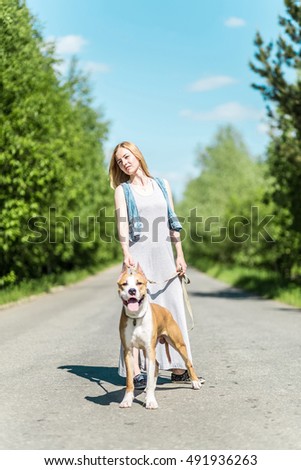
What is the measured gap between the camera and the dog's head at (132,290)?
5586 mm

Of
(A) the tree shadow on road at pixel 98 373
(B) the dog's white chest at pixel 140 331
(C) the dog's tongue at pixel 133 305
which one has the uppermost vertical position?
(C) the dog's tongue at pixel 133 305

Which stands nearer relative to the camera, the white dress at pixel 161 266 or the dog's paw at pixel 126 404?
the dog's paw at pixel 126 404

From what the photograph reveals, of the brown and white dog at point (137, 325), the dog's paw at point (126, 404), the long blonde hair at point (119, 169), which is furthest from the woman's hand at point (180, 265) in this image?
the dog's paw at point (126, 404)

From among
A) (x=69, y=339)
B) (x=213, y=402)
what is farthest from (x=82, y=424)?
(x=69, y=339)

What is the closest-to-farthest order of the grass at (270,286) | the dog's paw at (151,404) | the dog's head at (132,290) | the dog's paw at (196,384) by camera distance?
the dog's head at (132,290) < the dog's paw at (151,404) < the dog's paw at (196,384) < the grass at (270,286)

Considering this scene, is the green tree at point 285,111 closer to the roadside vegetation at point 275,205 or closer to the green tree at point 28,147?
the roadside vegetation at point 275,205

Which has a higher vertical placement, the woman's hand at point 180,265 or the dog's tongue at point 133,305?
the woman's hand at point 180,265

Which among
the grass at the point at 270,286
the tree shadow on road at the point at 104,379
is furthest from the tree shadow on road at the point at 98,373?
the grass at the point at 270,286

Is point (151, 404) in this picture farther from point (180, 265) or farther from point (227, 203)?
point (227, 203)

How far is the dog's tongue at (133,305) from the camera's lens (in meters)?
5.59

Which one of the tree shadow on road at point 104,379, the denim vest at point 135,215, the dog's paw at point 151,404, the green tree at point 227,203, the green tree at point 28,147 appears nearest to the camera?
the dog's paw at point 151,404

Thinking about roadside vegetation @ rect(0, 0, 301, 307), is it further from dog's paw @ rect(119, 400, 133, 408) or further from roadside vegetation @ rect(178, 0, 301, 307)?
dog's paw @ rect(119, 400, 133, 408)

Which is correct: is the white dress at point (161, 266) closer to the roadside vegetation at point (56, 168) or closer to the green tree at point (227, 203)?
the roadside vegetation at point (56, 168)
